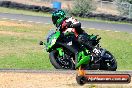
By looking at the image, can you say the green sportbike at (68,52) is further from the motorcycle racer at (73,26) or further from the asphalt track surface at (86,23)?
the asphalt track surface at (86,23)

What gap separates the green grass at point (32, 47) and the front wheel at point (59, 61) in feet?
10.6

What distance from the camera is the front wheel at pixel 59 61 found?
12.4 metres

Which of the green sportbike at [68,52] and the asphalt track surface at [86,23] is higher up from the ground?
the green sportbike at [68,52]

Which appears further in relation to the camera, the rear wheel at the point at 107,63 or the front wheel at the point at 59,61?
the rear wheel at the point at 107,63

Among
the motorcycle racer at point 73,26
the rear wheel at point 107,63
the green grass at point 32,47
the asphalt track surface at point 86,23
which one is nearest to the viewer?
the motorcycle racer at point 73,26

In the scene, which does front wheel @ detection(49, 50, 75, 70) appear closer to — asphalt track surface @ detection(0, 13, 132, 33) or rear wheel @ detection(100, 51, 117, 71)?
rear wheel @ detection(100, 51, 117, 71)

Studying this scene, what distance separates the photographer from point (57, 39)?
12.3 meters

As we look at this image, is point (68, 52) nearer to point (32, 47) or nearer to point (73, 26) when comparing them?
point (73, 26)

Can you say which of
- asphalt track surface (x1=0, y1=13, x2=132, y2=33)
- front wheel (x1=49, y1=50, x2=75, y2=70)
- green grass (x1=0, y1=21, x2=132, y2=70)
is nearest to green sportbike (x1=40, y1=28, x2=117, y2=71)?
front wheel (x1=49, y1=50, x2=75, y2=70)

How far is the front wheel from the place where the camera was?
12367mm

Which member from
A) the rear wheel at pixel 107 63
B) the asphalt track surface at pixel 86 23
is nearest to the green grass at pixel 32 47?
the asphalt track surface at pixel 86 23

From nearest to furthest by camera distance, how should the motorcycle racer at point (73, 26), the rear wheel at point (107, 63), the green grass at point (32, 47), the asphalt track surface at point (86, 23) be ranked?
the motorcycle racer at point (73, 26) → the rear wheel at point (107, 63) → the green grass at point (32, 47) → the asphalt track surface at point (86, 23)

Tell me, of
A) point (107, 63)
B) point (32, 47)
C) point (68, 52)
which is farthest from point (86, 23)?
point (68, 52)

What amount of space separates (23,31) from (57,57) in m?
14.8
